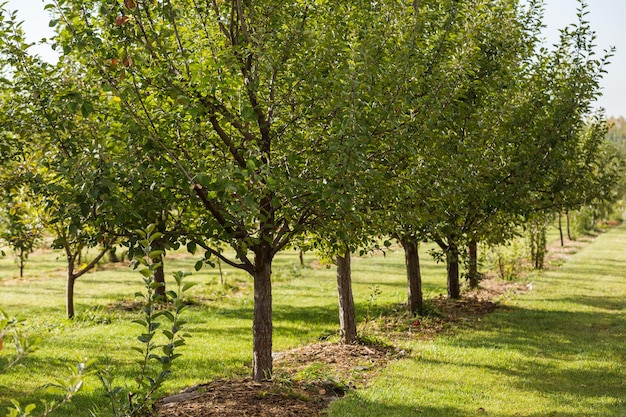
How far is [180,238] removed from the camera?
25.1 feet

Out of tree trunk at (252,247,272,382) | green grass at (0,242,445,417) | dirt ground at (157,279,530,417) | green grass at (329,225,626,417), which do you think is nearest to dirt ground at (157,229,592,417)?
dirt ground at (157,279,530,417)

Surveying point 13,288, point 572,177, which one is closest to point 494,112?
point 572,177

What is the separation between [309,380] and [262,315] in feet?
4.35

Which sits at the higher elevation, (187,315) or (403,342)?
(187,315)

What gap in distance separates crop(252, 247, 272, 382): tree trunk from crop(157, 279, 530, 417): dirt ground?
21cm

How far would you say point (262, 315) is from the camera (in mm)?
8797

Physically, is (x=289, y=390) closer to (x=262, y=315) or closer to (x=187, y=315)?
(x=262, y=315)

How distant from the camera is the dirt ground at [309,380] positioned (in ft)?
25.8

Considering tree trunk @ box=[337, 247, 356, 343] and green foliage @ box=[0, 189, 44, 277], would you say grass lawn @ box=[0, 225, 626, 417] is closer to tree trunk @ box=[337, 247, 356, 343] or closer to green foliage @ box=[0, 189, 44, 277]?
tree trunk @ box=[337, 247, 356, 343]

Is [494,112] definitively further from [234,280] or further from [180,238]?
[234,280]

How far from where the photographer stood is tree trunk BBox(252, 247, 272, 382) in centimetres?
871

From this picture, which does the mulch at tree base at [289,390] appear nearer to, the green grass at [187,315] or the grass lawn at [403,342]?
the grass lawn at [403,342]

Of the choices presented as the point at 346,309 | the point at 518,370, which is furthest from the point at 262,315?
the point at 518,370

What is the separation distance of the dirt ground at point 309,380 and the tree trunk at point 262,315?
0.21 meters
